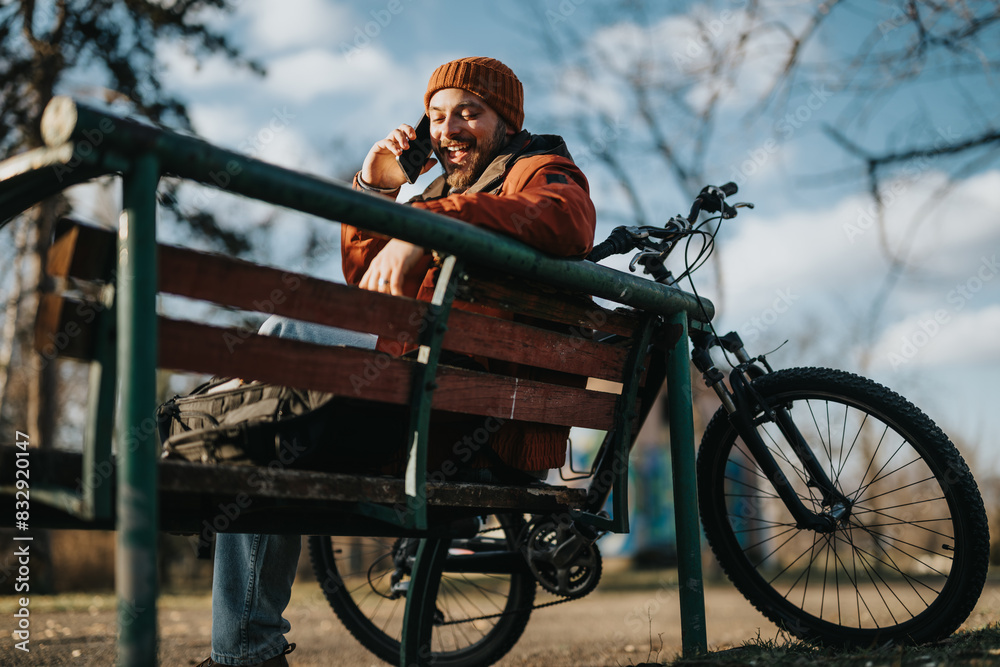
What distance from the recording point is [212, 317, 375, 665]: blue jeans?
2.21 m

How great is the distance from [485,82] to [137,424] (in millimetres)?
1839

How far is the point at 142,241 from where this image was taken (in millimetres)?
1374

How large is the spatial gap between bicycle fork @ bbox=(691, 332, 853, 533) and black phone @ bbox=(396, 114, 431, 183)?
3.50ft

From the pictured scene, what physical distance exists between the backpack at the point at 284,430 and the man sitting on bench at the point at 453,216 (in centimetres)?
26

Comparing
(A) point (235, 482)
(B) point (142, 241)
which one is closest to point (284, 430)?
(A) point (235, 482)

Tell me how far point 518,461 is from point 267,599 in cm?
83

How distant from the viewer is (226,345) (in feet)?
4.88

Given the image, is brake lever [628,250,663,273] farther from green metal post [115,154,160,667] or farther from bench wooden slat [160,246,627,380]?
green metal post [115,154,160,667]

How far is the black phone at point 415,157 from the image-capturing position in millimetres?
2588

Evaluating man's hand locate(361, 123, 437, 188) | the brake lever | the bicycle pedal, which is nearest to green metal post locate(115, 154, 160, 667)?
man's hand locate(361, 123, 437, 188)

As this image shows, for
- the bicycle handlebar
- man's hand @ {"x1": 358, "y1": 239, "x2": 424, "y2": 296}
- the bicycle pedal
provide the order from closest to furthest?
man's hand @ {"x1": 358, "y1": 239, "x2": 424, "y2": 296} < the bicycle handlebar < the bicycle pedal

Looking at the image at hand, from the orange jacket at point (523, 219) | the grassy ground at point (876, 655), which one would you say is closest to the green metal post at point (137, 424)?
the orange jacket at point (523, 219)

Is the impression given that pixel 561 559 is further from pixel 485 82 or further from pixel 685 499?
pixel 485 82

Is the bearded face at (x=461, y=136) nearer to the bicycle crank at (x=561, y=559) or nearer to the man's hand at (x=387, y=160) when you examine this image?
the man's hand at (x=387, y=160)
